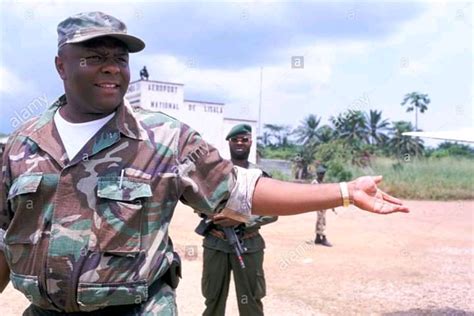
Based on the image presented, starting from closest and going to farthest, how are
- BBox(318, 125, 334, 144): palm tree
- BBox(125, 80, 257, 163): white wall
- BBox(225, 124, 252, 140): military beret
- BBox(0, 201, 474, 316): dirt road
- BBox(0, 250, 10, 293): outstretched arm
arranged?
BBox(0, 250, 10, 293): outstretched arm
BBox(225, 124, 252, 140): military beret
BBox(0, 201, 474, 316): dirt road
BBox(125, 80, 257, 163): white wall
BBox(318, 125, 334, 144): palm tree

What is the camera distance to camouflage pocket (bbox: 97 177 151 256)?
1.91 meters

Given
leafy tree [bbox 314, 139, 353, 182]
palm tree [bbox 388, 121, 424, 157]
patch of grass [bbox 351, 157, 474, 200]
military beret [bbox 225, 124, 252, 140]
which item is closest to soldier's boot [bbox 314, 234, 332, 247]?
military beret [bbox 225, 124, 252, 140]

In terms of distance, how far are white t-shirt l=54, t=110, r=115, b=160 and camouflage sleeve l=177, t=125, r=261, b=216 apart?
288 millimetres

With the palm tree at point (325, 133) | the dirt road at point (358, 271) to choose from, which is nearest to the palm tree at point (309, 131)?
the palm tree at point (325, 133)

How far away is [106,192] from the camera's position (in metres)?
1.94

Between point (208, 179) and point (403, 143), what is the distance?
123 ft

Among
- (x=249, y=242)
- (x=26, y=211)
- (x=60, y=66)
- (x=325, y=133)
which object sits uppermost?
(x=325, y=133)

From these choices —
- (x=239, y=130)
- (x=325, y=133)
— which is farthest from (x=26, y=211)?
(x=325, y=133)

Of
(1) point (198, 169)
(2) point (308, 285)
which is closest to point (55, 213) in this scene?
(1) point (198, 169)

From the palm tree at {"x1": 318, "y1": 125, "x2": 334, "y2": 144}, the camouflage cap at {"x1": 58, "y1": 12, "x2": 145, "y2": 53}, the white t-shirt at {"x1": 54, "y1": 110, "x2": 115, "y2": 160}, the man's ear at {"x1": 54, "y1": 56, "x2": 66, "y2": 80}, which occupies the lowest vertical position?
the white t-shirt at {"x1": 54, "y1": 110, "x2": 115, "y2": 160}

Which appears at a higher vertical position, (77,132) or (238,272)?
(77,132)

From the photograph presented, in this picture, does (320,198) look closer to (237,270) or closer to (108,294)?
(108,294)

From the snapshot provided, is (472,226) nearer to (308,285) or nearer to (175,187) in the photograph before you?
(308,285)

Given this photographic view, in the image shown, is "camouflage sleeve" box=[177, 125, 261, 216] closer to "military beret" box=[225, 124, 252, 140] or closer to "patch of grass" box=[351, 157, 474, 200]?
"military beret" box=[225, 124, 252, 140]
